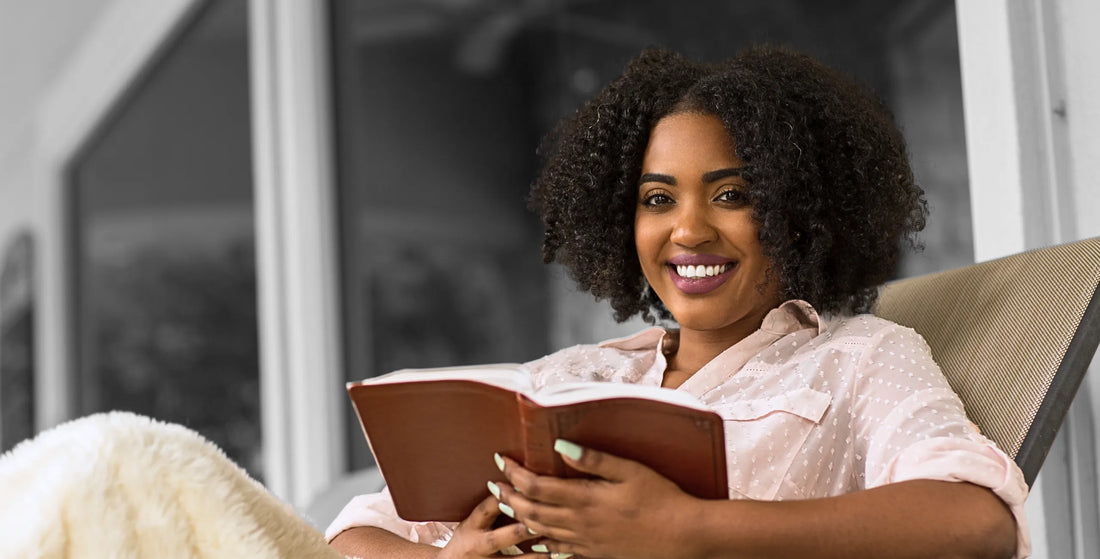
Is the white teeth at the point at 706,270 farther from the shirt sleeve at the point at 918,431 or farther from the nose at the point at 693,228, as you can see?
the shirt sleeve at the point at 918,431

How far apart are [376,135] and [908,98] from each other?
3249mm

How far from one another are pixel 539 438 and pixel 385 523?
0.45m

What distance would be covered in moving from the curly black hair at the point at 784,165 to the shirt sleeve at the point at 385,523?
0.38 meters

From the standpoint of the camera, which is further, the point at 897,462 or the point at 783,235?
the point at 783,235

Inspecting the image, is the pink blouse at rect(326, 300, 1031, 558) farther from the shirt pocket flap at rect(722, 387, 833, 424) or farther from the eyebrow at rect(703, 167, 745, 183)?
the eyebrow at rect(703, 167, 745, 183)

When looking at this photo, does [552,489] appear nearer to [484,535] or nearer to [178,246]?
[484,535]

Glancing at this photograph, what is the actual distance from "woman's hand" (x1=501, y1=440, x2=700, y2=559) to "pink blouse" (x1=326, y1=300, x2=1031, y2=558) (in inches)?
8.0

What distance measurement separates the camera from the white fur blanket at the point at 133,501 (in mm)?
806

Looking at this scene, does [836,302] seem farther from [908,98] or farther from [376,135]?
[376,135]

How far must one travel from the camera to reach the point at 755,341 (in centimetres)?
124

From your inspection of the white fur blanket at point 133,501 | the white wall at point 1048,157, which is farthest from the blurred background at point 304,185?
the white fur blanket at point 133,501

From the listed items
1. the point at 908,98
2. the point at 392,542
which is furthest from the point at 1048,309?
the point at 908,98

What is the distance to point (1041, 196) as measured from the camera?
147 cm

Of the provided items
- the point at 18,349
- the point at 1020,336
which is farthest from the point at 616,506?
the point at 18,349
